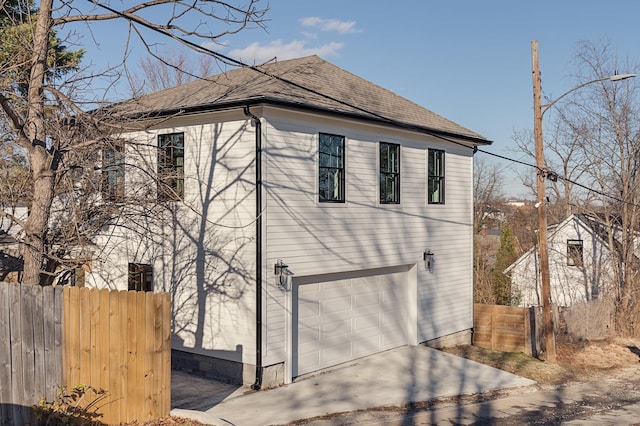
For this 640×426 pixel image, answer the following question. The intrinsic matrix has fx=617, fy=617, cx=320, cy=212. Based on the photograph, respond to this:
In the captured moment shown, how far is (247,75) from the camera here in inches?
579

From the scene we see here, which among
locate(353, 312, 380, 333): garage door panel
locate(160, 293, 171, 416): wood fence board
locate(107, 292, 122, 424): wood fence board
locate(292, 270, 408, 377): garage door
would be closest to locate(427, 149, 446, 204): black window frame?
locate(292, 270, 408, 377): garage door

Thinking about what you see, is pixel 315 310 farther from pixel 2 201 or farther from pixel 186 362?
pixel 2 201

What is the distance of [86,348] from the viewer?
774cm

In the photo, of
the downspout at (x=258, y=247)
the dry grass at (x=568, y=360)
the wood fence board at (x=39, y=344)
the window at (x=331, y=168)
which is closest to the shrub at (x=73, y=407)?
the wood fence board at (x=39, y=344)

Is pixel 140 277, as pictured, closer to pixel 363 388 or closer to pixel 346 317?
pixel 346 317

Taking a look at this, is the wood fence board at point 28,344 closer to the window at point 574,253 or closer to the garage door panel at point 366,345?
the garage door panel at point 366,345

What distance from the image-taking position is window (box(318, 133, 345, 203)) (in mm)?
13211

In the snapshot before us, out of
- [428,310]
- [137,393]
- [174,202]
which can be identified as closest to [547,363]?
[428,310]

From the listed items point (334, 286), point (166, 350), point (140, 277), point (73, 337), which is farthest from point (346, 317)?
point (73, 337)

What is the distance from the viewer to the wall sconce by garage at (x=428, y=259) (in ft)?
53.7

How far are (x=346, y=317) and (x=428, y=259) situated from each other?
3.46 metres

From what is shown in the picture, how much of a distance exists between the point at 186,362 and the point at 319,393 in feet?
9.84

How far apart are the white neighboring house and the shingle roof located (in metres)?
15.9

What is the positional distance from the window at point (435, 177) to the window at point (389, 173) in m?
1.56
